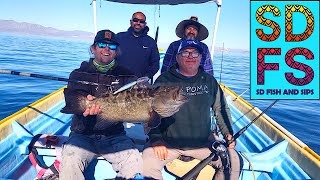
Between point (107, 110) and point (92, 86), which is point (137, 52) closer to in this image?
point (92, 86)

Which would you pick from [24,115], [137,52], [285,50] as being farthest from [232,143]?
[285,50]

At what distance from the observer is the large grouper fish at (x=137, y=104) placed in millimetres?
3029

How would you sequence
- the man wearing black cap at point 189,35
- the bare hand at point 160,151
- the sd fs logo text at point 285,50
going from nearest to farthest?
the bare hand at point 160,151 < the man wearing black cap at point 189,35 < the sd fs logo text at point 285,50

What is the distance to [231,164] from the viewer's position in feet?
11.9

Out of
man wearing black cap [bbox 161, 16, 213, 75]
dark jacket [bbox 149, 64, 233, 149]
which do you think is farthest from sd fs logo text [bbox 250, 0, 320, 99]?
dark jacket [bbox 149, 64, 233, 149]

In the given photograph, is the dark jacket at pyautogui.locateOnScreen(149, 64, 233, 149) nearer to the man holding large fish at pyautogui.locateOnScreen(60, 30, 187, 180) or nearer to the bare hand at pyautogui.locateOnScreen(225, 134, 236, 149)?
the bare hand at pyautogui.locateOnScreen(225, 134, 236, 149)

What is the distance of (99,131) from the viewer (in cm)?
358

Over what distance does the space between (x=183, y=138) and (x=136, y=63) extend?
9.72 ft

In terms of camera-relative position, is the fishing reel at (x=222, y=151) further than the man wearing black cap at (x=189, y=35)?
No

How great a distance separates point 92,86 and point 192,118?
145 cm

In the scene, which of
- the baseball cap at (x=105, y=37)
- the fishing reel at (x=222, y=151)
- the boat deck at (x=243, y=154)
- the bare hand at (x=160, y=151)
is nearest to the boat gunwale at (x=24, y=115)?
the boat deck at (x=243, y=154)

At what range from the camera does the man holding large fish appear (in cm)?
305

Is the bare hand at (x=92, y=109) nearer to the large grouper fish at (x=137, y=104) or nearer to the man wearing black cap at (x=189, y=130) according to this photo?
the large grouper fish at (x=137, y=104)

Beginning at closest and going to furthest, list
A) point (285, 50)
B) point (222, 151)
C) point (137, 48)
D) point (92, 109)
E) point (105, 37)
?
point (92, 109), point (222, 151), point (105, 37), point (137, 48), point (285, 50)
